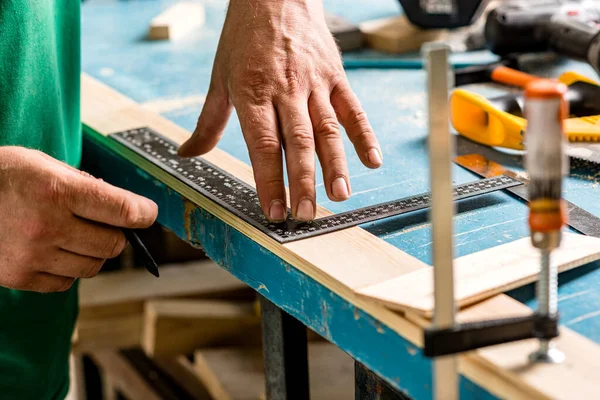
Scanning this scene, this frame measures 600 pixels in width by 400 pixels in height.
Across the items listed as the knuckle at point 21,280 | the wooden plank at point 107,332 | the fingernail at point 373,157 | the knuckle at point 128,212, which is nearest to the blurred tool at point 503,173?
the fingernail at point 373,157

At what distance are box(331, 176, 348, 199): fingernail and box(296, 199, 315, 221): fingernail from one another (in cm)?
4

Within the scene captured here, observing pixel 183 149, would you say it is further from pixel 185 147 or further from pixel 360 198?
pixel 360 198

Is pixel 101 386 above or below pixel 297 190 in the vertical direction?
below

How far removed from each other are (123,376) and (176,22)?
1.00m

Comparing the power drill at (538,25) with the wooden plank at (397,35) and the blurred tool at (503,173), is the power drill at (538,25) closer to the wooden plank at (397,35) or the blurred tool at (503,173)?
the wooden plank at (397,35)

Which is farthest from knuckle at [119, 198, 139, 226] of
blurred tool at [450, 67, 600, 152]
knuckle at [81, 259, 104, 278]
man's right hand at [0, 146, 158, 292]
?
blurred tool at [450, 67, 600, 152]

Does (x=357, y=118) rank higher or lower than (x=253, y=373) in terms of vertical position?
higher

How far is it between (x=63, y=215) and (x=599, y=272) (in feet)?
1.99

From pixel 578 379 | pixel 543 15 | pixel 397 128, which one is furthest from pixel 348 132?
pixel 543 15

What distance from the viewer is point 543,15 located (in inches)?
60.2

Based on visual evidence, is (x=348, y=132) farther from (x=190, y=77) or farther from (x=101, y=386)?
(x=101, y=386)

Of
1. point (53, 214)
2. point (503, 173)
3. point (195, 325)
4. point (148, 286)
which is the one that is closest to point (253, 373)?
point (195, 325)

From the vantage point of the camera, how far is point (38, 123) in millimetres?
1205

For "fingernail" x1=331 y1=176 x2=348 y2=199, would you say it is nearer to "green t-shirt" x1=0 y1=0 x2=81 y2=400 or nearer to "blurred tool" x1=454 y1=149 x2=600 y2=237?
"blurred tool" x1=454 y1=149 x2=600 y2=237
